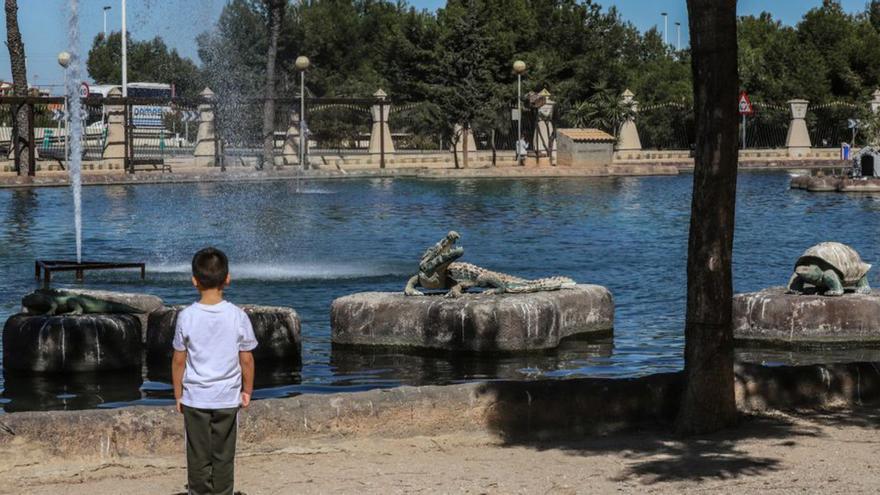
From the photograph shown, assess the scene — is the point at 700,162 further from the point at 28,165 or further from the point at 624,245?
the point at 28,165

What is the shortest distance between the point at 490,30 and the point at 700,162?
210 feet

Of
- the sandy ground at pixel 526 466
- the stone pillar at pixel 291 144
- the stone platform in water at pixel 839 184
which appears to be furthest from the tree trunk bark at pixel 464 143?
the sandy ground at pixel 526 466

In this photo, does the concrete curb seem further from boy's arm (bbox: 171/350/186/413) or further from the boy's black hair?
the boy's black hair

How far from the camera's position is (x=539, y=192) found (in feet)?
140

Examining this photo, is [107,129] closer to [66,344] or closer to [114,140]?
[114,140]

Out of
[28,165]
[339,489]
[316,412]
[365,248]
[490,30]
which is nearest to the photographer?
[339,489]

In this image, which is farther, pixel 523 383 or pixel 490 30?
pixel 490 30

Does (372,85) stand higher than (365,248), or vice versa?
(372,85)

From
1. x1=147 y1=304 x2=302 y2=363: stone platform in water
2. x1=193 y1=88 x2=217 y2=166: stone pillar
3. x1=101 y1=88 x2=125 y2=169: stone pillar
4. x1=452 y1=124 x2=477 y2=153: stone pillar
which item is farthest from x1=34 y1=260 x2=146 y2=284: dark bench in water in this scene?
x1=452 y1=124 x2=477 y2=153: stone pillar

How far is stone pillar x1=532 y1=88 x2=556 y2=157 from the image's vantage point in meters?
58.4

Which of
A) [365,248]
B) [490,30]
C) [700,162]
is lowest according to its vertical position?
[365,248]

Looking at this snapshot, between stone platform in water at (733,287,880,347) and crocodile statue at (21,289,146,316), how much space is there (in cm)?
654

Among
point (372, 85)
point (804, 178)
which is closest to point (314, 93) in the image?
point (372, 85)

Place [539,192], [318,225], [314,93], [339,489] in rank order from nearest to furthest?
1. [339,489]
2. [318,225]
3. [539,192]
4. [314,93]
